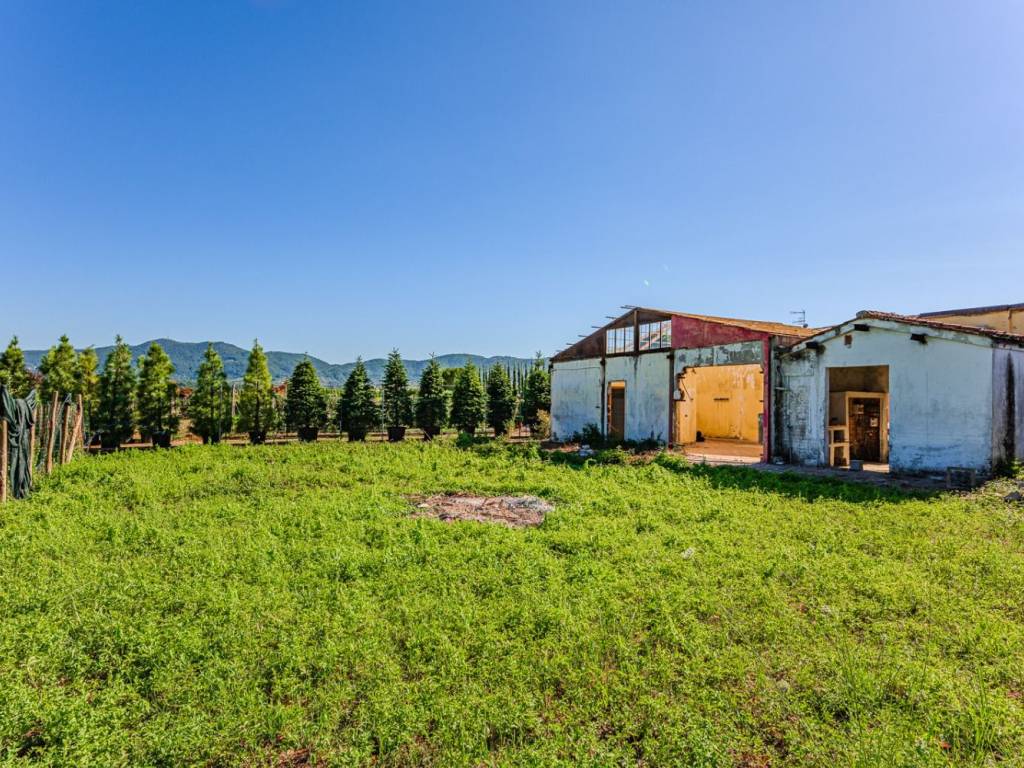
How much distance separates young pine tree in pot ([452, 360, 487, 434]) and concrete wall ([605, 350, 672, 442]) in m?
8.25

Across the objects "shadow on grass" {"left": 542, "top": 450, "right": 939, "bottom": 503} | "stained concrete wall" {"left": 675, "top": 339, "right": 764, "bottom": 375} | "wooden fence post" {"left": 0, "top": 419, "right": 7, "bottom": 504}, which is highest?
"stained concrete wall" {"left": 675, "top": 339, "right": 764, "bottom": 375}

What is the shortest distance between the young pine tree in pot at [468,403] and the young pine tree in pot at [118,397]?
521 inches

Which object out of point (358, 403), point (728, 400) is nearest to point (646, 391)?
point (728, 400)

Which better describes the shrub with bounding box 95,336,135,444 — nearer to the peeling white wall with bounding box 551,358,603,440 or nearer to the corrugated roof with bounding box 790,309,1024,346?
the peeling white wall with bounding box 551,358,603,440

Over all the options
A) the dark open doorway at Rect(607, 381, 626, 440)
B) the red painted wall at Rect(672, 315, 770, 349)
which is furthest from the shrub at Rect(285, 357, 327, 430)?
the red painted wall at Rect(672, 315, 770, 349)

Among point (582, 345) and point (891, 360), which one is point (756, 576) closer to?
point (891, 360)

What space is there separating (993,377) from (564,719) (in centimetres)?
1237

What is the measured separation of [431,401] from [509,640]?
22.2m

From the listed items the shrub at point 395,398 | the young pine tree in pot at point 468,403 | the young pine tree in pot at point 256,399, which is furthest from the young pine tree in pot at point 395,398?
the young pine tree in pot at point 256,399

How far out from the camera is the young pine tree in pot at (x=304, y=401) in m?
23.8

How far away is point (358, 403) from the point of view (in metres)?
24.6

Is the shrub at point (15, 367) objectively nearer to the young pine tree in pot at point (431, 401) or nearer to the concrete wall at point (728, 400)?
the young pine tree in pot at point (431, 401)

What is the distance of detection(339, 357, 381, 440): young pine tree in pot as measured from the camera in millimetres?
24578

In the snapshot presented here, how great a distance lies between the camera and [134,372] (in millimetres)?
21328
